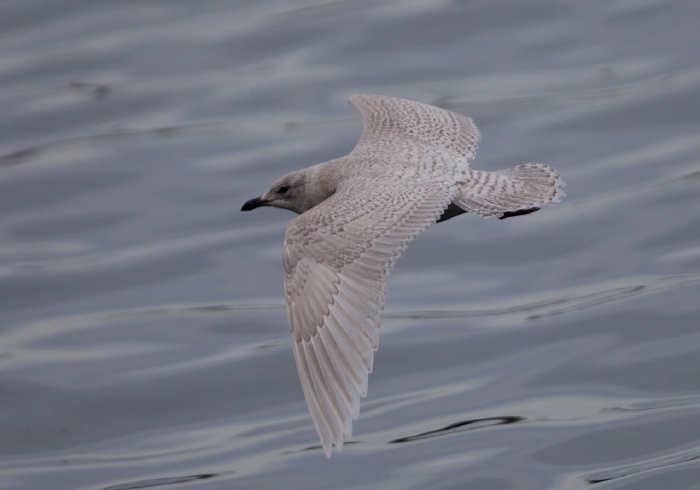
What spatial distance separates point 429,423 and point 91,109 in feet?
23.1

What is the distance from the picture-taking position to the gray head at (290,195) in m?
8.07

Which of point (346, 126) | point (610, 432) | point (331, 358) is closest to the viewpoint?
point (331, 358)

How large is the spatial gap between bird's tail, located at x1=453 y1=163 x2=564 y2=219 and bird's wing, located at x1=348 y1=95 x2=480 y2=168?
363mm

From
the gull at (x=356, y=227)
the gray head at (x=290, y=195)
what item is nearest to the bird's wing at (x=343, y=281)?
the gull at (x=356, y=227)

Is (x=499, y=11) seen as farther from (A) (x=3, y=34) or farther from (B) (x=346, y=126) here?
(A) (x=3, y=34)

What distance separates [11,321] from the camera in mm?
11750

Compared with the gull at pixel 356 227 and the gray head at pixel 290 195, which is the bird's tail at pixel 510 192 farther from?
the gray head at pixel 290 195

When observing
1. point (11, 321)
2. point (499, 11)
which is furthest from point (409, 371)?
point (499, 11)

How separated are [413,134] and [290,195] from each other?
3.12 ft

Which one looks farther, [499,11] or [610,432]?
[499,11]

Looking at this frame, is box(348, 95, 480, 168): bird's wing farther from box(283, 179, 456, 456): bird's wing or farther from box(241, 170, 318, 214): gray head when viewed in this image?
box(283, 179, 456, 456): bird's wing

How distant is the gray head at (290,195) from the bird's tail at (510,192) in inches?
42.1

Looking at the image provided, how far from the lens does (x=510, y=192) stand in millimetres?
7430

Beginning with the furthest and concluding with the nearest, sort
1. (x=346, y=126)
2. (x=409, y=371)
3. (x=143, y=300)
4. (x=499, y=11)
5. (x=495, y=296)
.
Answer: (x=499, y=11)
(x=346, y=126)
(x=143, y=300)
(x=495, y=296)
(x=409, y=371)
